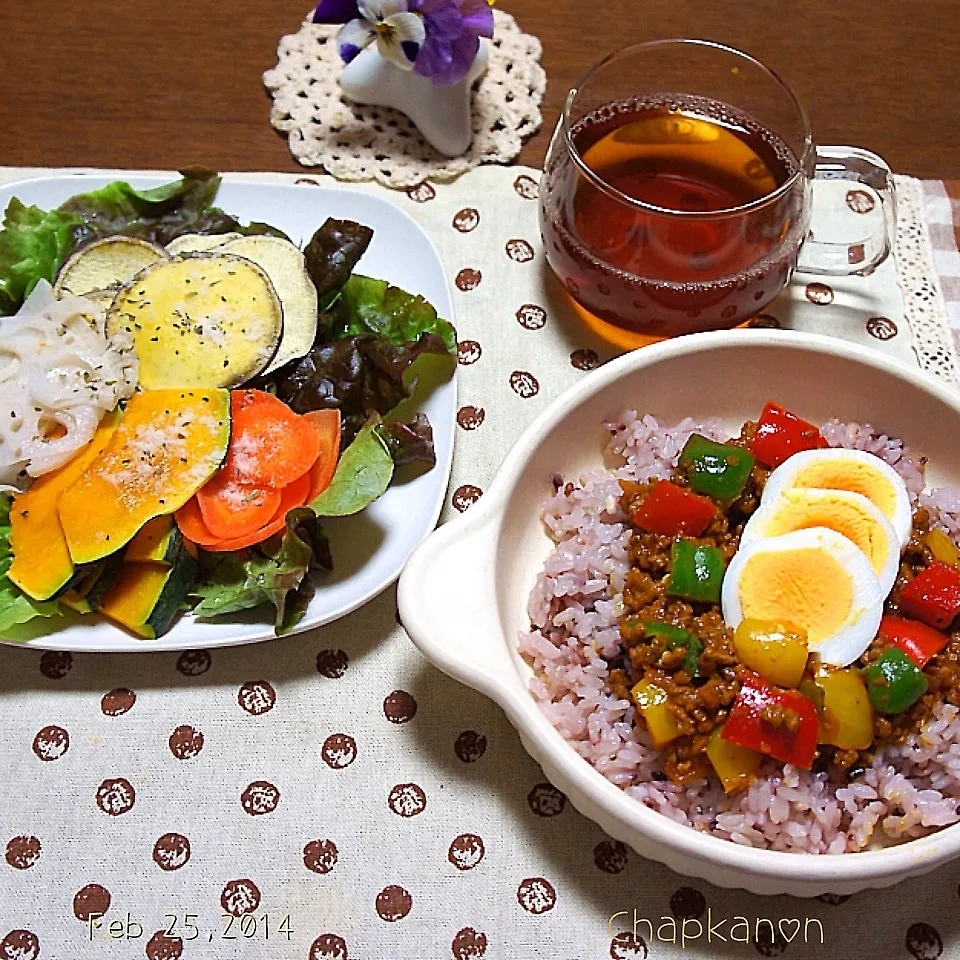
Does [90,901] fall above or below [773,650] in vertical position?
below

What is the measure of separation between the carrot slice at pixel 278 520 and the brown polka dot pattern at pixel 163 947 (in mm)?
544

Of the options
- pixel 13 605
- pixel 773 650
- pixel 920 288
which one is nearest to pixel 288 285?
pixel 13 605

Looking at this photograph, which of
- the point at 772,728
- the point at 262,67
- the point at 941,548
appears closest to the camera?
the point at 772,728

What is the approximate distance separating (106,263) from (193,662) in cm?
73

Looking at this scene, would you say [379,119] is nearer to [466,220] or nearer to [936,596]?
[466,220]

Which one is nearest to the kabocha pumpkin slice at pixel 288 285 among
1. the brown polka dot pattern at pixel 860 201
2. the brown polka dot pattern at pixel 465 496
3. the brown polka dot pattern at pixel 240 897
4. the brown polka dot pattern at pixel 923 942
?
the brown polka dot pattern at pixel 465 496

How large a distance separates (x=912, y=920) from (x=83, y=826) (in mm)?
1191

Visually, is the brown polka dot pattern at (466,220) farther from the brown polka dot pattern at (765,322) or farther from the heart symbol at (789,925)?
the heart symbol at (789,925)

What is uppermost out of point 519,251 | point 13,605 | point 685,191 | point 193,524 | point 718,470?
point 685,191

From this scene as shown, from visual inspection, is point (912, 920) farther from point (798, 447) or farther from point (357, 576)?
point (357, 576)

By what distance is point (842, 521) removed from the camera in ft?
4.59

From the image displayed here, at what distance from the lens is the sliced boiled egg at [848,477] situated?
1434 millimetres

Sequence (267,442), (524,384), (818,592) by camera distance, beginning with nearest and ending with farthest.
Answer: (818,592) → (267,442) → (524,384)

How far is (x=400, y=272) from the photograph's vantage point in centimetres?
184
